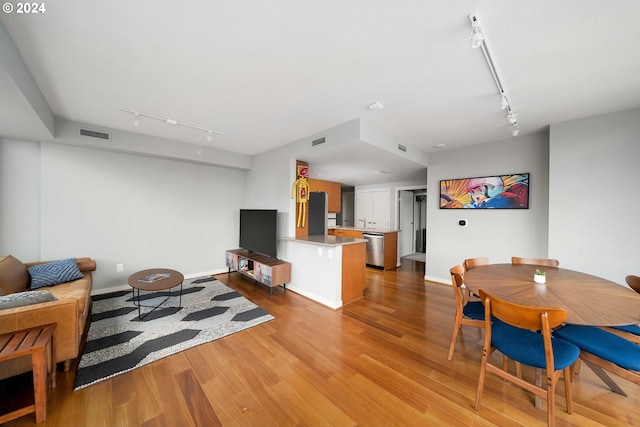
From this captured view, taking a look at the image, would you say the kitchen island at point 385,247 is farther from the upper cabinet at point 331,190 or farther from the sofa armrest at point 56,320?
the sofa armrest at point 56,320

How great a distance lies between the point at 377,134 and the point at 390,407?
115 inches

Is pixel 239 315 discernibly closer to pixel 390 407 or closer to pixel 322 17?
pixel 390 407

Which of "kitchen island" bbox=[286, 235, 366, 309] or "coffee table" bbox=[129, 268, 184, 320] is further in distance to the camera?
"kitchen island" bbox=[286, 235, 366, 309]

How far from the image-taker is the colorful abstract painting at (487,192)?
3.49 meters

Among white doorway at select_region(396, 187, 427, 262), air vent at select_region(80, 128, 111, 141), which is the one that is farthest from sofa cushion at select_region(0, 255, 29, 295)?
white doorway at select_region(396, 187, 427, 262)

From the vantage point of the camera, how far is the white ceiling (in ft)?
4.49

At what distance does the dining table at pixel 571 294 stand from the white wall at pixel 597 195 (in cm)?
73

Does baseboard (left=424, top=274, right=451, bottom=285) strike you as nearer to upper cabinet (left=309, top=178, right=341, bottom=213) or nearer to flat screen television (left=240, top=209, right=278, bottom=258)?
upper cabinet (left=309, top=178, right=341, bottom=213)

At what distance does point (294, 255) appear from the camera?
Result: 3832mm

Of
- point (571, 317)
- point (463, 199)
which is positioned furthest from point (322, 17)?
point (463, 199)

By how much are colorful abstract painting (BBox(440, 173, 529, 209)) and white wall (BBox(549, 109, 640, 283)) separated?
1.72ft

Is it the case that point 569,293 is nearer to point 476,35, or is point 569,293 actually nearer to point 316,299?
point 476,35

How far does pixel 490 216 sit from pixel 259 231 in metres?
4.08

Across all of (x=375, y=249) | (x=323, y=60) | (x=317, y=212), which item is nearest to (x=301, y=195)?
(x=317, y=212)
